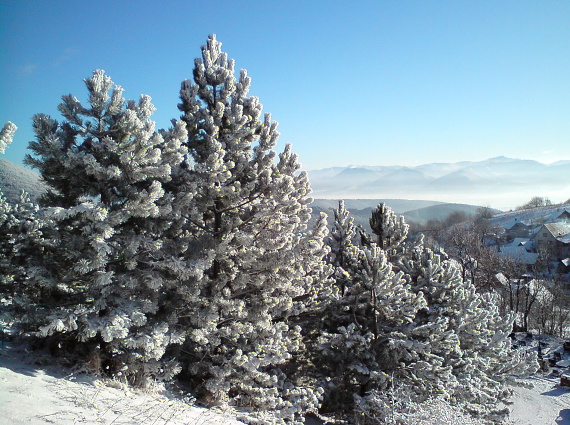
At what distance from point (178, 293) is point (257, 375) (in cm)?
364

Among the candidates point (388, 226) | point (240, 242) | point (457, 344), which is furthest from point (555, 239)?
point (240, 242)

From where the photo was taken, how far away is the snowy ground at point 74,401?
5551 millimetres

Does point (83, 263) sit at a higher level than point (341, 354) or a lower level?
higher

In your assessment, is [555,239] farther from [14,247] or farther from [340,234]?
[14,247]

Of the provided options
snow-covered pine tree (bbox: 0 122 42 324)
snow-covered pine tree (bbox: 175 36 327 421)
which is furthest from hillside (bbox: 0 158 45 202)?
snow-covered pine tree (bbox: 175 36 327 421)

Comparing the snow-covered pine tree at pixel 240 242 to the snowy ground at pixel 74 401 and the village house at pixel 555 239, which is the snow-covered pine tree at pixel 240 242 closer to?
the snowy ground at pixel 74 401

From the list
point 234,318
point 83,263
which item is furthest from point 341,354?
point 83,263

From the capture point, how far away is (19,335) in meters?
9.48

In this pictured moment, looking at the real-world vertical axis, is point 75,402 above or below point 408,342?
above

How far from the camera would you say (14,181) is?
15.2 meters

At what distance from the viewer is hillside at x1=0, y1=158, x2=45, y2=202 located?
45.3 feet

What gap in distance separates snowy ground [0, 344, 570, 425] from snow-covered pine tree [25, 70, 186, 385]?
2.87 ft

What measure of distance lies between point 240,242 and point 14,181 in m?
12.3

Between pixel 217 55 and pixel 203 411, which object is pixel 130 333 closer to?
pixel 203 411
